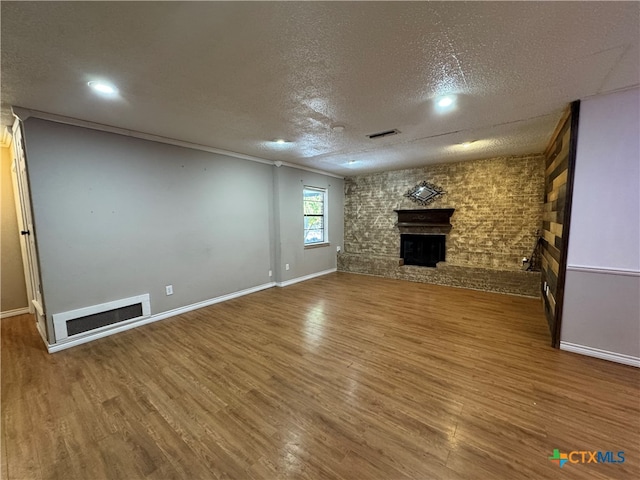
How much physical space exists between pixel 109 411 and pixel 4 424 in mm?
619

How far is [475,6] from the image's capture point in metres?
1.28

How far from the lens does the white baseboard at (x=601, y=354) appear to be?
2283 mm

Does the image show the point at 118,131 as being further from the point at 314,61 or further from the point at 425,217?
the point at 425,217

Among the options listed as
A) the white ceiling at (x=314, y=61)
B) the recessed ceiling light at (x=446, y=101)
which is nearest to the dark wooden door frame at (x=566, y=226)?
the white ceiling at (x=314, y=61)

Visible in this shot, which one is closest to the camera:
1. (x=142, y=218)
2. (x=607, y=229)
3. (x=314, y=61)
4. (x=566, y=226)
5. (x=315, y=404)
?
Answer: (x=314, y=61)

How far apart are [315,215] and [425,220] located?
2.39 m

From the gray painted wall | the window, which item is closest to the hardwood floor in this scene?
the gray painted wall

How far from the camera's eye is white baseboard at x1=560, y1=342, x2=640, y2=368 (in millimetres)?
2283

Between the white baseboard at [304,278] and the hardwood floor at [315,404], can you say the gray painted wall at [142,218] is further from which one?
the hardwood floor at [315,404]

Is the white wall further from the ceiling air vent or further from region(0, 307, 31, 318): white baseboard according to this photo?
region(0, 307, 31, 318): white baseboard

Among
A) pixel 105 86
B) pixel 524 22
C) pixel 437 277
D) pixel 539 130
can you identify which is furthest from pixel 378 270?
pixel 105 86

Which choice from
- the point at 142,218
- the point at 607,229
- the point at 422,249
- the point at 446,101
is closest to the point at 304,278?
the point at 422,249

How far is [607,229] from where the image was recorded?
2.30 metres

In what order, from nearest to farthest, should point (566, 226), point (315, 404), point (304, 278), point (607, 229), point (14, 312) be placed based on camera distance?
1. point (315, 404)
2. point (607, 229)
3. point (566, 226)
4. point (14, 312)
5. point (304, 278)
